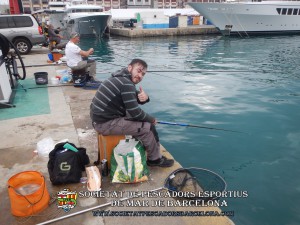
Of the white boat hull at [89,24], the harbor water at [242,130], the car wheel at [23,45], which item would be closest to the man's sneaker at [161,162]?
the harbor water at [242,130]

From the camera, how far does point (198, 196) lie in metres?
3.72

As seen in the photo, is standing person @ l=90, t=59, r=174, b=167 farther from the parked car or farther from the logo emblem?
the parked car

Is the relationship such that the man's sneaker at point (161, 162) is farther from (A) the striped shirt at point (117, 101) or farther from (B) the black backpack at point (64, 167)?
(B) the black backpack at point (64, 167)

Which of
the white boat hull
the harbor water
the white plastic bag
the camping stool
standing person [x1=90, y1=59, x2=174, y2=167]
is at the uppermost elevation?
the white boat hull

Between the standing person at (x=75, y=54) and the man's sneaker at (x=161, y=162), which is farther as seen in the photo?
the standing person at (x=75, y=54)

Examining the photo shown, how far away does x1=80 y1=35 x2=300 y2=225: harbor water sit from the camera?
4.89m

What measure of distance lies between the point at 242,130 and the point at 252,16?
115ft

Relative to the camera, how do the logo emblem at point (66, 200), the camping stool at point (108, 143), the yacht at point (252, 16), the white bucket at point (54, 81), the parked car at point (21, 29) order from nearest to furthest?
the logo emblem at point (66, 200)
the camping stool at point (108, 143)
the white bucket at point (54, 81)
the parked car at point (21, 29)
the yacht at point (252, 16)

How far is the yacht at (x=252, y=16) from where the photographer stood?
36938 millimetres

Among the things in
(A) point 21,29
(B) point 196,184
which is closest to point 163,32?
(A) point 21,29

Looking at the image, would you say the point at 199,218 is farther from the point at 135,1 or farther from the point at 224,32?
the point at 135,1

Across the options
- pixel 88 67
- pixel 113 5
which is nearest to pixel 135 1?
pixel 113 5

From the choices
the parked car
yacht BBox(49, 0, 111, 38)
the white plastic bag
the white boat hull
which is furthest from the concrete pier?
the white plastic bag

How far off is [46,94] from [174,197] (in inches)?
255
